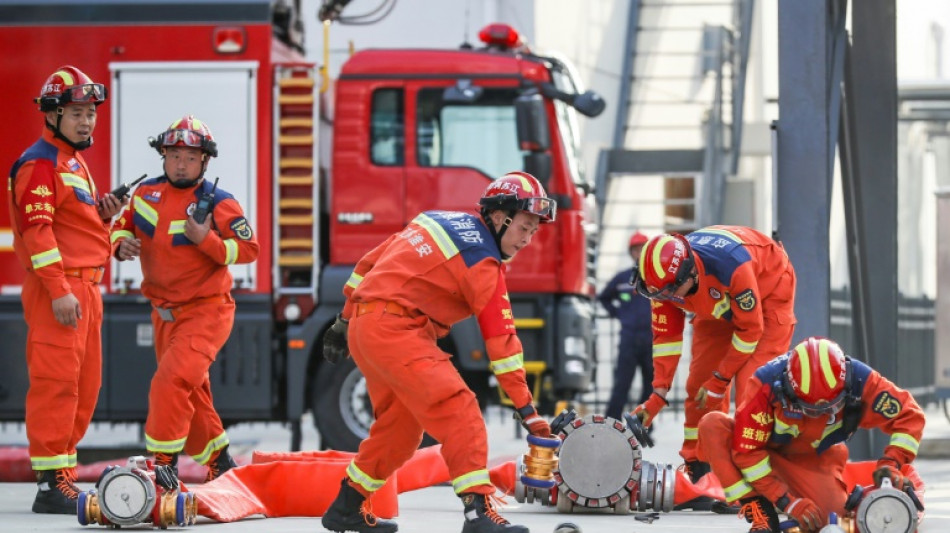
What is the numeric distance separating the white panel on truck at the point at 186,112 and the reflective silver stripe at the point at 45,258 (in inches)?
157

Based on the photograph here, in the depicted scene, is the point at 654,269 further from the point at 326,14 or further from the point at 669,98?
the point at 669,98

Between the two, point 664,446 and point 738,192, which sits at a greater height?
point 738,192

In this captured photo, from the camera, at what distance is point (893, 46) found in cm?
1291

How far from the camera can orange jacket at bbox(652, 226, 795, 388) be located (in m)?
9.26

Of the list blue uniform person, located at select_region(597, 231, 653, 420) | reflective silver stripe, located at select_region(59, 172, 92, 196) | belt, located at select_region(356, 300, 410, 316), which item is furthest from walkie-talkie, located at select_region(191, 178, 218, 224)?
blue uniform person, located at select_region(597, 231, 653, 420)

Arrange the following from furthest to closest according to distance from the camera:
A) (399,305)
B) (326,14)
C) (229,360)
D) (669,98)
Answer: (669,98) → (326,14) → (229,360) → (399,305)

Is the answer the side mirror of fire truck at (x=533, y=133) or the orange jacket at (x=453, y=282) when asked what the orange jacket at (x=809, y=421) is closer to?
the orange jacket at (x=453, y=282)

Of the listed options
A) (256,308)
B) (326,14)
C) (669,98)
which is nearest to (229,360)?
(256,308)

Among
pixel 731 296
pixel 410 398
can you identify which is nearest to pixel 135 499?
pixel 410 398

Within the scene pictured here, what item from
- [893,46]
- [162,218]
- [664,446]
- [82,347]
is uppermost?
[893,46]

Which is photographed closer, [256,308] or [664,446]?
[256,308]

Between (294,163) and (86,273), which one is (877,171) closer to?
(294,163)

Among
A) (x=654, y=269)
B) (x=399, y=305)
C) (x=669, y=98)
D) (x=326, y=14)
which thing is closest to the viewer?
(x=399, y=305)

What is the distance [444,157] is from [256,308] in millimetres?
1777
